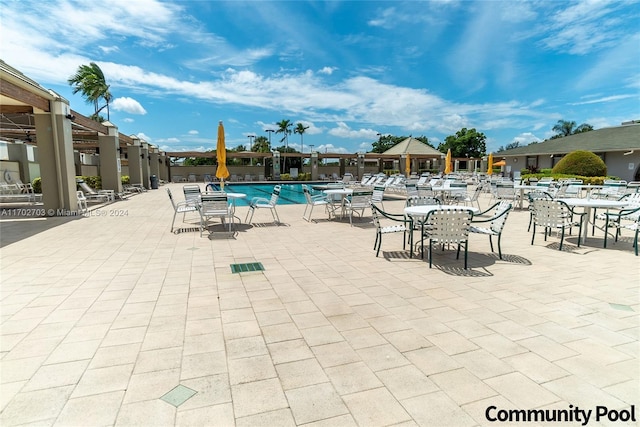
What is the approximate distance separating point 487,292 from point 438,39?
1622cm

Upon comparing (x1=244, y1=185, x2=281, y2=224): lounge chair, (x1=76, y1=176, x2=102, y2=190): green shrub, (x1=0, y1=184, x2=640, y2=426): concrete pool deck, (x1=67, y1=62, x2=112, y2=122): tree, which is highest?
(x1=67, y1=62, x2=112, y2=122): tree

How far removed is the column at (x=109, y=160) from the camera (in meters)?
13.8

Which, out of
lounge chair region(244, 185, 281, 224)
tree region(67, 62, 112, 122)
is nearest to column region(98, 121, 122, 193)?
lounge chair region(244, 185, 281, 224)

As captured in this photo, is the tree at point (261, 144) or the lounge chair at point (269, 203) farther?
the tree at point (261, 144)

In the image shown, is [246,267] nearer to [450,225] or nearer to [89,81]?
[450,225]

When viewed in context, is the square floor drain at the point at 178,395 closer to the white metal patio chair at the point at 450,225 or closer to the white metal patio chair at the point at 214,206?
the white metal patio chair at the point at 450,225

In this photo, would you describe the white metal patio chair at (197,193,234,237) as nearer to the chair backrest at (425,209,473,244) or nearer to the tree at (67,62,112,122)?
the chair backrest at (425,209,473,244)

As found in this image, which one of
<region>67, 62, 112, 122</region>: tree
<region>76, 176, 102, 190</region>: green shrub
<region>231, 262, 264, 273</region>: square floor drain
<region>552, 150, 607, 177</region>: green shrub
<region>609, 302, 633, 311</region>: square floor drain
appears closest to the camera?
<region>609, 302, 633, 311</region>: square floor drain

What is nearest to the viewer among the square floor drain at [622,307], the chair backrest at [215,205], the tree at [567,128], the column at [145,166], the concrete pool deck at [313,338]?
the concrete pool deck at [313,338]

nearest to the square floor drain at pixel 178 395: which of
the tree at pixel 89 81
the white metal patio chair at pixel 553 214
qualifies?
the white metal patio chair at pixel 553 214

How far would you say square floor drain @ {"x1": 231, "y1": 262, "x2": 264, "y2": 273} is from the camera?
15.0 feet

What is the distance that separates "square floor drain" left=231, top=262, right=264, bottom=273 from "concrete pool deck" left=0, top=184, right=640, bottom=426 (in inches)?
4.4

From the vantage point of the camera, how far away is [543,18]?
10391mm

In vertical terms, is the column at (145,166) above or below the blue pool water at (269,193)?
above
